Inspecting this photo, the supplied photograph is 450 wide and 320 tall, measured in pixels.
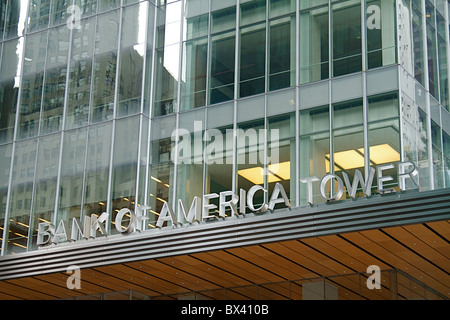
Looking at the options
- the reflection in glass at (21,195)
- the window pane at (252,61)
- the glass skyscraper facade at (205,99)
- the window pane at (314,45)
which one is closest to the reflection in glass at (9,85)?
the glass skyscraper facade at (205,99)

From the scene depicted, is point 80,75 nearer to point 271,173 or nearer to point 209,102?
point 209,102

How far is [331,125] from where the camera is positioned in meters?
24.8

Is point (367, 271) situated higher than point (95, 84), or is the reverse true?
point (95, 84)

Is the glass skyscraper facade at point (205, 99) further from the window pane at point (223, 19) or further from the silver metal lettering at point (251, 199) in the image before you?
the silver metal lettering at point (251, 199)

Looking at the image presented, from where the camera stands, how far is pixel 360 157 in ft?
78.1

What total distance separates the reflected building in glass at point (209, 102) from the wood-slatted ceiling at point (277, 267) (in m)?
1.34

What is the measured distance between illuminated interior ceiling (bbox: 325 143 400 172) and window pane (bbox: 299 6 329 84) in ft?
9.73

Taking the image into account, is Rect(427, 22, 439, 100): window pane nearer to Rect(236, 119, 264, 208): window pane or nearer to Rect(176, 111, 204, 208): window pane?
Rect(236, 119, 264, 208): window pane

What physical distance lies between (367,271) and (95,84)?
1285 centimetres

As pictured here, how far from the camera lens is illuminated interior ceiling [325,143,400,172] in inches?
914

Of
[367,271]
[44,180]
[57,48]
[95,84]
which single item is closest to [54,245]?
[44,180]

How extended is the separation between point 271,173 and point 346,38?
515 centimetres
